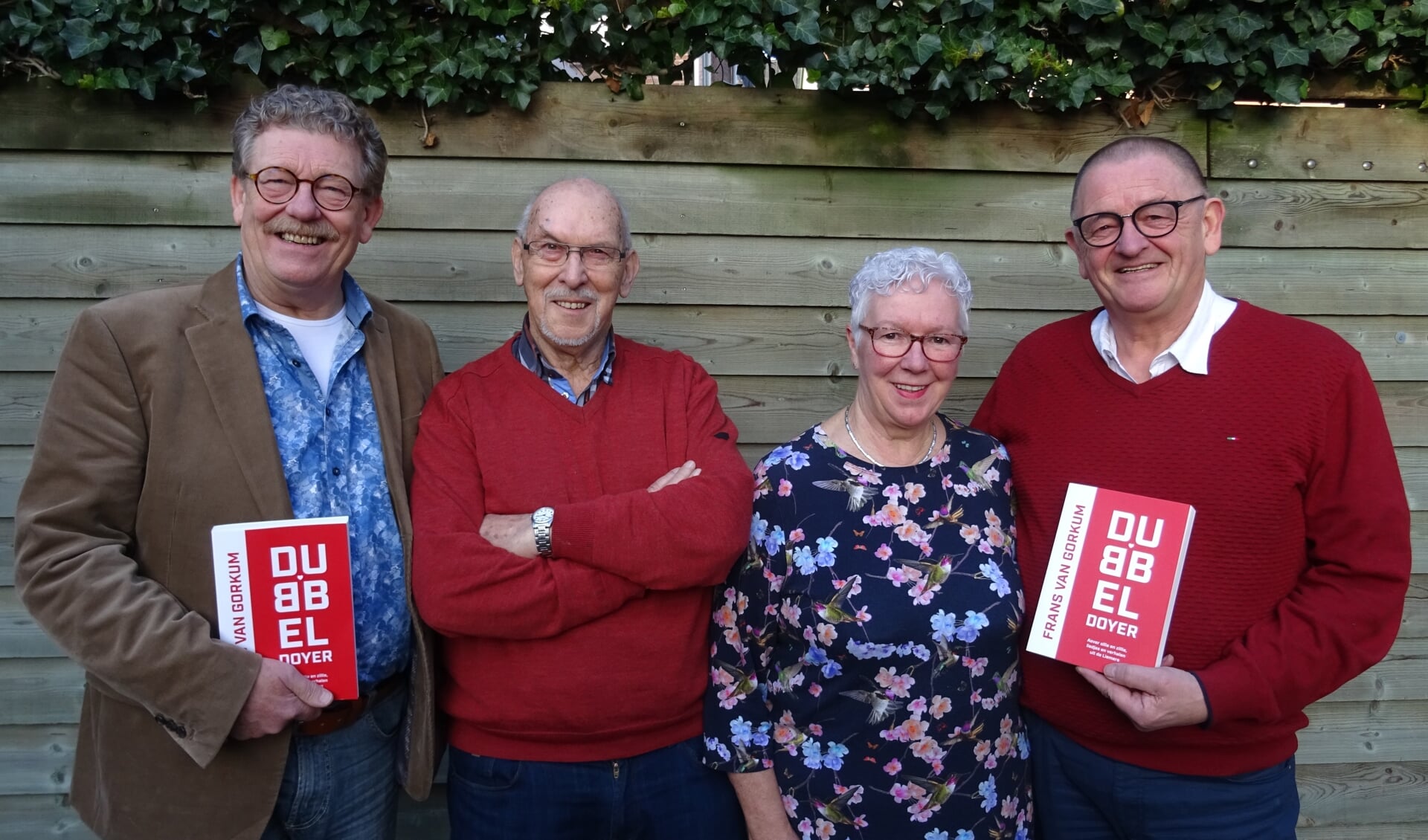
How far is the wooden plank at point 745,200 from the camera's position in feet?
8.53

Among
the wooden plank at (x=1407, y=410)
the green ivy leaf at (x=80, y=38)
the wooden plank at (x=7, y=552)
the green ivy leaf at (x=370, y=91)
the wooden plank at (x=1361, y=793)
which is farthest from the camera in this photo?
the wooden plank at (x=1361, y=793)

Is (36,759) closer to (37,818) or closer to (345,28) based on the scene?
(37,818)

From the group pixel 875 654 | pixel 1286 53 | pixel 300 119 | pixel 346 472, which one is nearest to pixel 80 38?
pixel 300 119

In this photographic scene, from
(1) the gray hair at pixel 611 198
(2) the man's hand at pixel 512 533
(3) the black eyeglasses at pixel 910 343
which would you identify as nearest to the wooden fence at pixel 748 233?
(1) the gray hair at pixel 611 198

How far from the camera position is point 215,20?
2.46 m

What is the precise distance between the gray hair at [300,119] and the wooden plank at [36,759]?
190 cm

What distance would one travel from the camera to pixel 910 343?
2057 mm

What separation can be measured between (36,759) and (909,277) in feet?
A: 9.40

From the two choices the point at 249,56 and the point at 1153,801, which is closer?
the point at 1153,801

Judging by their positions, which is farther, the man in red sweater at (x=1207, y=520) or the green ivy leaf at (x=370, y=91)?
the green ivy leaf at (x=370, y=91)

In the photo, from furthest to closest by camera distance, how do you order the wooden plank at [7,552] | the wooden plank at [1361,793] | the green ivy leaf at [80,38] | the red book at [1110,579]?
the wooden plank at [1361,793], the wooden plank at [7,552], the green ivy leaf at [80,38], the red book at [1110,579]

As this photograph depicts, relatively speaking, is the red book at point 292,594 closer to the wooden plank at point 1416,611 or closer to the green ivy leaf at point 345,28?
the green ivy leaf at point 345,28

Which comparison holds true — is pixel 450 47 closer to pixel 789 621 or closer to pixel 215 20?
pixel 215 20

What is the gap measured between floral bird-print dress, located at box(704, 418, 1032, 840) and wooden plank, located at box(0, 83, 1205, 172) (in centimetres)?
113
